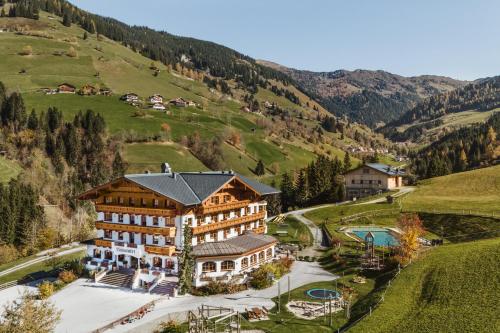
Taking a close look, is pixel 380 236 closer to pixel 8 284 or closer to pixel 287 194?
pixel 287 194

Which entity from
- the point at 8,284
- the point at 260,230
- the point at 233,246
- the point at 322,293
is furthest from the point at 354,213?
the point at 8,284

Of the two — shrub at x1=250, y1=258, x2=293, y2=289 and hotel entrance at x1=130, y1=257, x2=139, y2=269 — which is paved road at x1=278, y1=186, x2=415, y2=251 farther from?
hotel entrance at x1=130, y1=257, x2=139, y2=269

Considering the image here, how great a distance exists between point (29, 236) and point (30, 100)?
321 feet

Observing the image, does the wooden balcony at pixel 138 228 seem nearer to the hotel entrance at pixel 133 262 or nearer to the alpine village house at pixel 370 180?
the hotel entrance at pixel 133 262

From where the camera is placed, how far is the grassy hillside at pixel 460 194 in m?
90.8

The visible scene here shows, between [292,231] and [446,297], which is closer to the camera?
[446,297]

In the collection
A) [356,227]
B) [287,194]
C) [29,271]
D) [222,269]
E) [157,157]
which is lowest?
[29,271]

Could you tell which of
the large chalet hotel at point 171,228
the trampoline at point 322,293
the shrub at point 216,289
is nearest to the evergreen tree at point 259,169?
the large chalet hotel at point 171,228

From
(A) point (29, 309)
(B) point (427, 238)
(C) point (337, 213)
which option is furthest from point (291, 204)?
(A) point (29, 309)

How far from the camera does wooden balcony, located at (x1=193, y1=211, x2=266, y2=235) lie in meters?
59.8

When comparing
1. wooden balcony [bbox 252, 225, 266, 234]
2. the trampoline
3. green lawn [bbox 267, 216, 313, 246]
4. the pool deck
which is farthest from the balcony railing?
the pool deck

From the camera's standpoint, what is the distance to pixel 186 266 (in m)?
52.1

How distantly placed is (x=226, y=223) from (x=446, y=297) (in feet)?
110

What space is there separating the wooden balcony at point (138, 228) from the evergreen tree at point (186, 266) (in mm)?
4992
